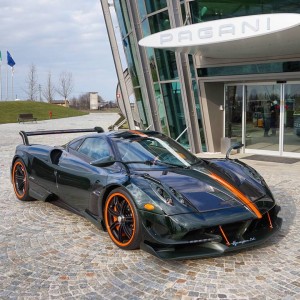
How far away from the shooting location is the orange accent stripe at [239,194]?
3951mm

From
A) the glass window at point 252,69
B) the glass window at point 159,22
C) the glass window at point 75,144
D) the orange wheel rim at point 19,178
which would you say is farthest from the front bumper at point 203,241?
the glass window at point 159,22

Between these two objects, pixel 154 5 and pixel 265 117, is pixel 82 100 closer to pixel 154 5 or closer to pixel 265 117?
pixel 154 5

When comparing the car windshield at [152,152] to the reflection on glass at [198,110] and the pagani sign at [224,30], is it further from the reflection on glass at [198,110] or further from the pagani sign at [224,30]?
the reflection on glass at [198,110]

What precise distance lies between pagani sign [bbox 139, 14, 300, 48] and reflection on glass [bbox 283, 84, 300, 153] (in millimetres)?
3922

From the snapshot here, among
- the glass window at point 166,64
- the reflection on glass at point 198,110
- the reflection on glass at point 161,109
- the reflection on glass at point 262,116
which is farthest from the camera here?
the reflection on glass at point 161,109

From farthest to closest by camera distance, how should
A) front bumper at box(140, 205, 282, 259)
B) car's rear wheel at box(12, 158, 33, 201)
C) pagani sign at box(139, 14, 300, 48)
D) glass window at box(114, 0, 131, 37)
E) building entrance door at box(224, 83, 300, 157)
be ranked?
glass window at box(114, 0, 131, 37) → building entrance door at box(224, 83, 300, 157) → pagani sign at box(139, 14, 300, 48) → car's rear wheel at box(12, 158, 33, 201) → front bumper at box(140, 205, 282, 259)

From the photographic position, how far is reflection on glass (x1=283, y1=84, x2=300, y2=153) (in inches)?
445

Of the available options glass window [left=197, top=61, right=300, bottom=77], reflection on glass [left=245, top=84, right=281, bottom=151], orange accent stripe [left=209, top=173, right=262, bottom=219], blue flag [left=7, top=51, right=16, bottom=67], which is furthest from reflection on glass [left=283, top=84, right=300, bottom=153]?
blue flag [left=7, top=51, right=16, bottom=67]

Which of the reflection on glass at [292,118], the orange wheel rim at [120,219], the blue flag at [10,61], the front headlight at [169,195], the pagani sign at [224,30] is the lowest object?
Result: the reflection on glass at [292,118]

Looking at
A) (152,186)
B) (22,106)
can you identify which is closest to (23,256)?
(152,186)

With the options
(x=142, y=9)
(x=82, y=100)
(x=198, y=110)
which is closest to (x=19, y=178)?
(x=198, y=110)

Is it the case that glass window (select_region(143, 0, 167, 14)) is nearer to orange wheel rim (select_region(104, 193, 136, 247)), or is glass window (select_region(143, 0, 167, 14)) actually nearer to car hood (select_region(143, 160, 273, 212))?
car hood (select_region(143, 160, 273, 212))

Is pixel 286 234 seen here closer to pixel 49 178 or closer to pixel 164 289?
pixel 164 289

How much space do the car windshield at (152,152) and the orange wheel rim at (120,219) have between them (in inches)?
20.5
